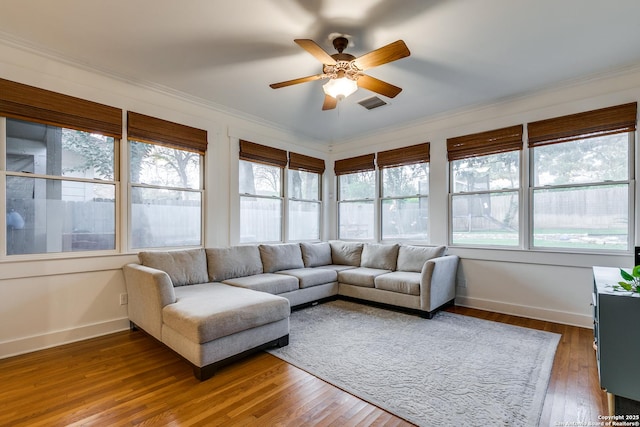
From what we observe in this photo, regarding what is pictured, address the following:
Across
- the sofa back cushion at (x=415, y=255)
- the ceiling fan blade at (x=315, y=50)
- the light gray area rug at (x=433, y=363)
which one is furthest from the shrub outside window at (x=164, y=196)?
the sofa back cushion at (x=415, y=255)

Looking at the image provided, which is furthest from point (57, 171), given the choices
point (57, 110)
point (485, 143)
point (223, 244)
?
point (485, 143)

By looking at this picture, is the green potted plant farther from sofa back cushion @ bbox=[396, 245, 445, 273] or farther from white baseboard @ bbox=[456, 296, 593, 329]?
sofa back cushion @ bbox=[396, 245, 445, 273]

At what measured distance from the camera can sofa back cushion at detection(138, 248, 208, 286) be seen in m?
3.19

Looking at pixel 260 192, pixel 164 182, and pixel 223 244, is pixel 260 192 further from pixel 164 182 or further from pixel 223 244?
pixel 164 182

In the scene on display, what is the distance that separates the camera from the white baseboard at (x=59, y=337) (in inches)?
104

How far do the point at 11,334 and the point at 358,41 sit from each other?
3.97m

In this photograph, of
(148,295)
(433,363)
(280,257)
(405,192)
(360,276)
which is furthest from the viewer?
(405,192)

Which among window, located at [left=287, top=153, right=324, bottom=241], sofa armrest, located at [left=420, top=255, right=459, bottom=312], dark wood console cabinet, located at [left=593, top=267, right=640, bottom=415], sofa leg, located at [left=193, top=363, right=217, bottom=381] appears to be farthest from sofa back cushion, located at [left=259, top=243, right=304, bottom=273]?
dark wood console cabinet, located at [left=593, top=267, right=640, bottom=415]

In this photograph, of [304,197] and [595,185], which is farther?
[304,197]

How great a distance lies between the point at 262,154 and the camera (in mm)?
4699

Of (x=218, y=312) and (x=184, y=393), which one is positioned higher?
(x=218, y=312)

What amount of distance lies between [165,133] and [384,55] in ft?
8.84

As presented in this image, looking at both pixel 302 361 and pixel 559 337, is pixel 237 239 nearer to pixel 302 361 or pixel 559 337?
pixel 302 361

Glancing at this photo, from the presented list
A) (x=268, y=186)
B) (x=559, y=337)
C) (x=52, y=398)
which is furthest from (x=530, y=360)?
(x=268, y=186)
